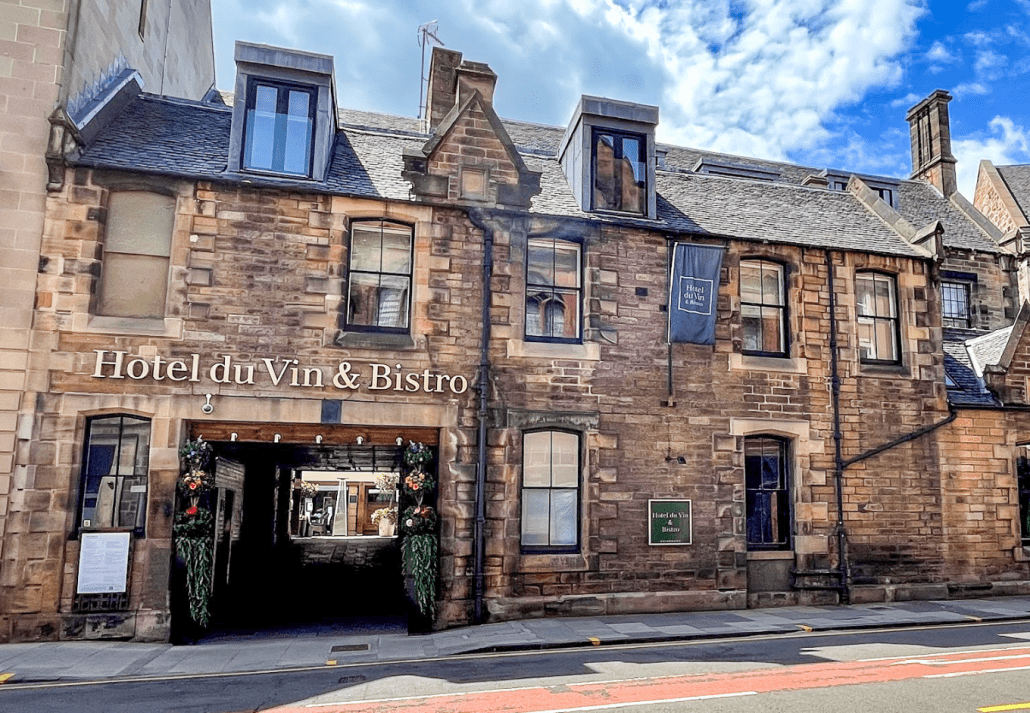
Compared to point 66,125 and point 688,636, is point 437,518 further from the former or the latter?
point 66,125

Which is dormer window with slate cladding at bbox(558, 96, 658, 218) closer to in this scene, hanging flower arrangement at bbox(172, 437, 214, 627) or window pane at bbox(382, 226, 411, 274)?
window pane at bbox(382, 226, 411, 274)

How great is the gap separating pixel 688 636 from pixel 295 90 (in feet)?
A: 40.4

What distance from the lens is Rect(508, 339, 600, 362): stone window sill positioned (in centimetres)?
1387

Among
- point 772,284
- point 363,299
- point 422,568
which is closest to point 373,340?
point 363,299

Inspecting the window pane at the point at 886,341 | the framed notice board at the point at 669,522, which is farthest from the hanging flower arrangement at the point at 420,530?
the window pane at the point at 886,341

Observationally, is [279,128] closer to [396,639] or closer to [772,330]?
[396,639]

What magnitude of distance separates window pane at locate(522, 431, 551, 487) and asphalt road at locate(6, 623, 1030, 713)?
142 inches

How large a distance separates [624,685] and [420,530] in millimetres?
4994

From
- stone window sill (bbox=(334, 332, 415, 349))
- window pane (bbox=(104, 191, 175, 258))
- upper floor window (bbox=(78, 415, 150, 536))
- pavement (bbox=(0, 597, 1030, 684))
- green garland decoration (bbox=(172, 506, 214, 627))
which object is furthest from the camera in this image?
stone window sill (bbox=(334, 332, 415, 349))

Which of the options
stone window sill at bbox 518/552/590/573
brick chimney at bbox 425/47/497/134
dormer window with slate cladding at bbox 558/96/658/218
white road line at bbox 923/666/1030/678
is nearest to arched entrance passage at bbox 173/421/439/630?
stone window sill at bbox 518/552/590/573

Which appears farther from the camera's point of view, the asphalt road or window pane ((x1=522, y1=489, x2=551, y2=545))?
window pane ((x1=522, y1=489, x2=551, y2=545))

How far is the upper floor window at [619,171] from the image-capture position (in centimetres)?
1555

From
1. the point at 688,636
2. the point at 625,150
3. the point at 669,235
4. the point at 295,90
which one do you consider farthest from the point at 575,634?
the point at 295,90

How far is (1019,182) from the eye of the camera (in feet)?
87.5
